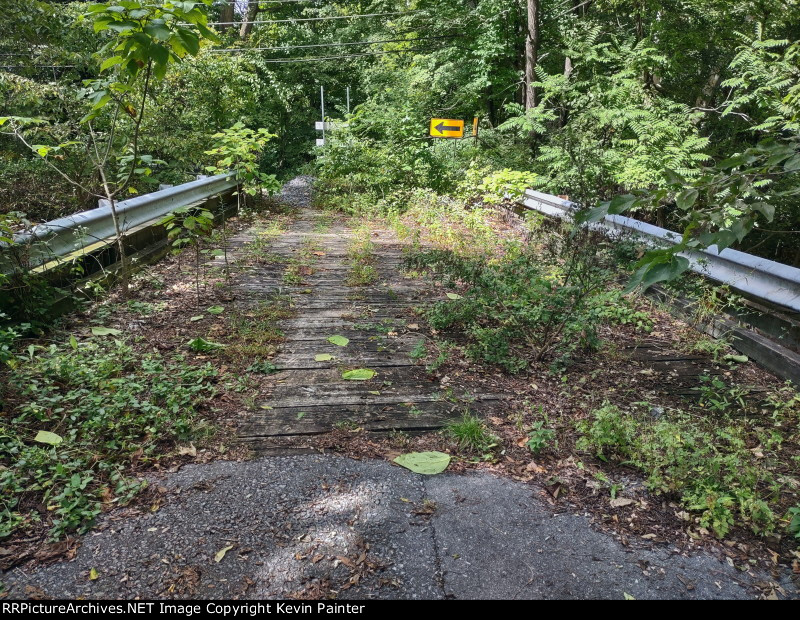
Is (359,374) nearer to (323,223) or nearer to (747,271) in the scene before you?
(747,271)

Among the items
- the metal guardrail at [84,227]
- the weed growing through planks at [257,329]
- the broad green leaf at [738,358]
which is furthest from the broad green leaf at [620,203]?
the metal guardrail at [84,227]

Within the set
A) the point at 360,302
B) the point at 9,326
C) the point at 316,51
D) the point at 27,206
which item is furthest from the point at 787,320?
the point at 316,51

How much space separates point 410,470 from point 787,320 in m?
3.09

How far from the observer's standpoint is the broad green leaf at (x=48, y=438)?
8.90 ft

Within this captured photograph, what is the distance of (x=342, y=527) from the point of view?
229cm

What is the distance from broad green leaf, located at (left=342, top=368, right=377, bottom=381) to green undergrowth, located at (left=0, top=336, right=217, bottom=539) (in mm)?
903

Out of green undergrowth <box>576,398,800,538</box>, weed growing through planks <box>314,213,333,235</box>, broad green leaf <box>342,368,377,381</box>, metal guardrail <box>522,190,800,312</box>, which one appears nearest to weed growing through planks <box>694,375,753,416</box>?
green undergrowth <box>576,398,800,538</box>

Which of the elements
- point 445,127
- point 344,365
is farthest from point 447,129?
point 344,365

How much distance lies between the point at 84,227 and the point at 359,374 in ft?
8.75

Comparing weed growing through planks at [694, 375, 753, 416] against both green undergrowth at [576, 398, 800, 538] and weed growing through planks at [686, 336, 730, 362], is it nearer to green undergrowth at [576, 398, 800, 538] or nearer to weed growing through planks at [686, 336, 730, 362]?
green undergrowth at [576, 398, 800, 538]

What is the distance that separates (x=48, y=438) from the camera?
2732 mm

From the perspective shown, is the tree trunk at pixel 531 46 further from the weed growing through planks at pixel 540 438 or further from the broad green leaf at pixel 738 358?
the weed growing through planks at pixel 540 438

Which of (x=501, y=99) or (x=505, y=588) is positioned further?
(x=501, y=99)

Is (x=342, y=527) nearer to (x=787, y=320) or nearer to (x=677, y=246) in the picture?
(x=677, y=246)
